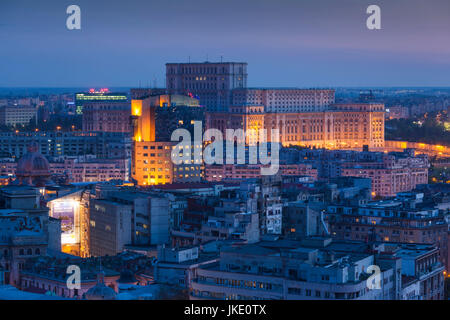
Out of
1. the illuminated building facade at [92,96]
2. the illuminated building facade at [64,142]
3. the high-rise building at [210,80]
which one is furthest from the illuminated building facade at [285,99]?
the illuminated building facade at [92,96]

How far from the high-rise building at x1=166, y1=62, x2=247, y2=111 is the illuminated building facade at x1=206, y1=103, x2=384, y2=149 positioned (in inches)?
83.7

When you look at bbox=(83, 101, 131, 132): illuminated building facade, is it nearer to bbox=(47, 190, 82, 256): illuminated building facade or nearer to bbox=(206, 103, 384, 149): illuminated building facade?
bbox=(206, 103, 384, 149): illuminated building facade

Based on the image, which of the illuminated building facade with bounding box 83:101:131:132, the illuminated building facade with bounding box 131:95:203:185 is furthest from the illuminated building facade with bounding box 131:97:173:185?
the illuminated building facade with bounding box 83:101:131:132

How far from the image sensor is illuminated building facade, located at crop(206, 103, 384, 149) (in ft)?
243

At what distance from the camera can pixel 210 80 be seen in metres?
75.8

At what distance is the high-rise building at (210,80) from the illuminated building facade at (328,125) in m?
2.12

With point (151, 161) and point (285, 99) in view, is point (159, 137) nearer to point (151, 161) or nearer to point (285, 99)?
point (151, 161)

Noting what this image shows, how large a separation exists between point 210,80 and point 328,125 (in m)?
9.10

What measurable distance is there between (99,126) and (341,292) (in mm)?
63096

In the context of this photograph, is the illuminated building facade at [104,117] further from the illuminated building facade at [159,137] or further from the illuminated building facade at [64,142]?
the illuminated building facade at [159,137]

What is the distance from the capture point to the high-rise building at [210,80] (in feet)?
247

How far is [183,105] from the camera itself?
5069 centimetres

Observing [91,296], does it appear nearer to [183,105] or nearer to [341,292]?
[341,292]
